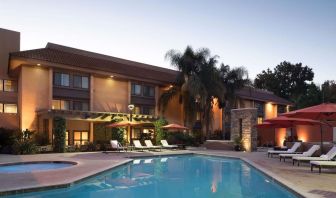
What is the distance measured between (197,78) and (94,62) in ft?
32.7

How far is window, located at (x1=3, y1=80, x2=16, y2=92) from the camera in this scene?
3094 cm

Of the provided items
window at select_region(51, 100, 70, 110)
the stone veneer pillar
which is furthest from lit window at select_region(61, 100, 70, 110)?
the stone veneer pillar

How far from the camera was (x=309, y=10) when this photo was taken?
21.6m

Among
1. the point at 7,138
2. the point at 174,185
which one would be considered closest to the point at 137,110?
the point at 7,138

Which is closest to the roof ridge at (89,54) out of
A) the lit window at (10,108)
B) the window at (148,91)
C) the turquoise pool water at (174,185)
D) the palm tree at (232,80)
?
the window at (148,91)

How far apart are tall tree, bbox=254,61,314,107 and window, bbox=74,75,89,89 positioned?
4995 centimetres

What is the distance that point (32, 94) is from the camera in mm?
28016

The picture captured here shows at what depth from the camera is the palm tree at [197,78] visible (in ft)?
118

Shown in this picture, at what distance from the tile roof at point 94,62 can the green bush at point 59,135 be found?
202 inches

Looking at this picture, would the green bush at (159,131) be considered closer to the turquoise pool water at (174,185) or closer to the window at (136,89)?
the window at (136,89)

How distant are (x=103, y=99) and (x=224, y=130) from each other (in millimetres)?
15813

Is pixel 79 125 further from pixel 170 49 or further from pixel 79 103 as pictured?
pixel 170 49

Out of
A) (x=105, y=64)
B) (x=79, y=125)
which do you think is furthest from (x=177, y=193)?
(x=105, y=64)

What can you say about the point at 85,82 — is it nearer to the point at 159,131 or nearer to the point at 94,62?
the point at 94,62
